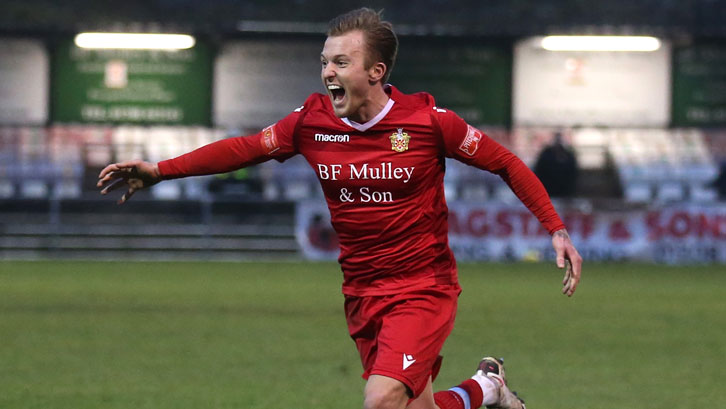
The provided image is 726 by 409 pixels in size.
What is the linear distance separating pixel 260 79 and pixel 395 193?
796 inches

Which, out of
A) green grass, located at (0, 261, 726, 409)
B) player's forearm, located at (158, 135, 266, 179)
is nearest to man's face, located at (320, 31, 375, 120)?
player's forearm, located at (158, 135, 266, 179)

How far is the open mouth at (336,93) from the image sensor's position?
220 inches

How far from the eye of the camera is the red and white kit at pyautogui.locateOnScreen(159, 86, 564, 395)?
5.77m

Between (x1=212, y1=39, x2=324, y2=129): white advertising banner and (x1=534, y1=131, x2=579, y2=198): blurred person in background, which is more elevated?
(x1=212, y1=39, x2=324, y2=129): white advertising banner

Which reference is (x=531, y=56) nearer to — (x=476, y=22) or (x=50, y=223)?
(x=476, y=22)

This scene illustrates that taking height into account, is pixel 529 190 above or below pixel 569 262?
above

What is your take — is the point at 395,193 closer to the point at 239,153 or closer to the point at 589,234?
the point at 239,153

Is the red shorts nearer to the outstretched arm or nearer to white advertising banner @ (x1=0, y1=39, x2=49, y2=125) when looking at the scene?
the outstretched arm

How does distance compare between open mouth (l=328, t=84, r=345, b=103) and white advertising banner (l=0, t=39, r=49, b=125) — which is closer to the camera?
open mouth (l=328, t=84, r=345, b=103)

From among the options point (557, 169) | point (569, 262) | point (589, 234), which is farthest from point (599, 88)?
point (569, 262)

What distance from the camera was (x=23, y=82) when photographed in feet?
82.9

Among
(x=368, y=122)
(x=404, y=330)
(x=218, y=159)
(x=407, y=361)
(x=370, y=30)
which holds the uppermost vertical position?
(x=370, y=30)

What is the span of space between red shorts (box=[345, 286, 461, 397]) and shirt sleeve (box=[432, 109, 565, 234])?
0.51 m

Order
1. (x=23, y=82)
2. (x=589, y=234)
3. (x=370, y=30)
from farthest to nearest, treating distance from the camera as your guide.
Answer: (x=23, y=82) < (x=589, y=234) < (x=370, y=30)
